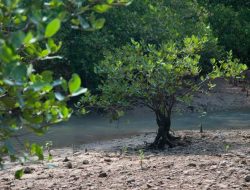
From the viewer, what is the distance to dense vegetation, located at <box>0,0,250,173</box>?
2570 millimetres

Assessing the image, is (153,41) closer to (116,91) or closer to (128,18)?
(128,18)

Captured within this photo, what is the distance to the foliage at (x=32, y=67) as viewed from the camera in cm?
238

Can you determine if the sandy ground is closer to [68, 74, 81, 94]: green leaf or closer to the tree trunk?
the tree trunk

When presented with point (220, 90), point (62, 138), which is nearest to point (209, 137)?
point (62, 138)

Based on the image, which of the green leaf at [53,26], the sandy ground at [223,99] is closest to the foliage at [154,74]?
the green leaf at [53,26]

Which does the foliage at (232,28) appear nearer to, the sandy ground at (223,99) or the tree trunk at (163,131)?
the sandy ground at (223,99)

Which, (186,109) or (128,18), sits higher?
(128,18)

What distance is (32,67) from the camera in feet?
8.72

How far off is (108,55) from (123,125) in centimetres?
498

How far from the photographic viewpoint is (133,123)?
14430 millimetres

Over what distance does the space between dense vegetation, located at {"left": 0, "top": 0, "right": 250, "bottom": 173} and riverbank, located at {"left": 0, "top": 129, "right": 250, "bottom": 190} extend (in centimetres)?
74

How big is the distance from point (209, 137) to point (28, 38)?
7.97 metres

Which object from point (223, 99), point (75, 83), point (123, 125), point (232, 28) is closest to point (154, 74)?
point (123, 125)

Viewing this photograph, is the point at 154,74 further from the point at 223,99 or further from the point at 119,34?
the point at 223,99
